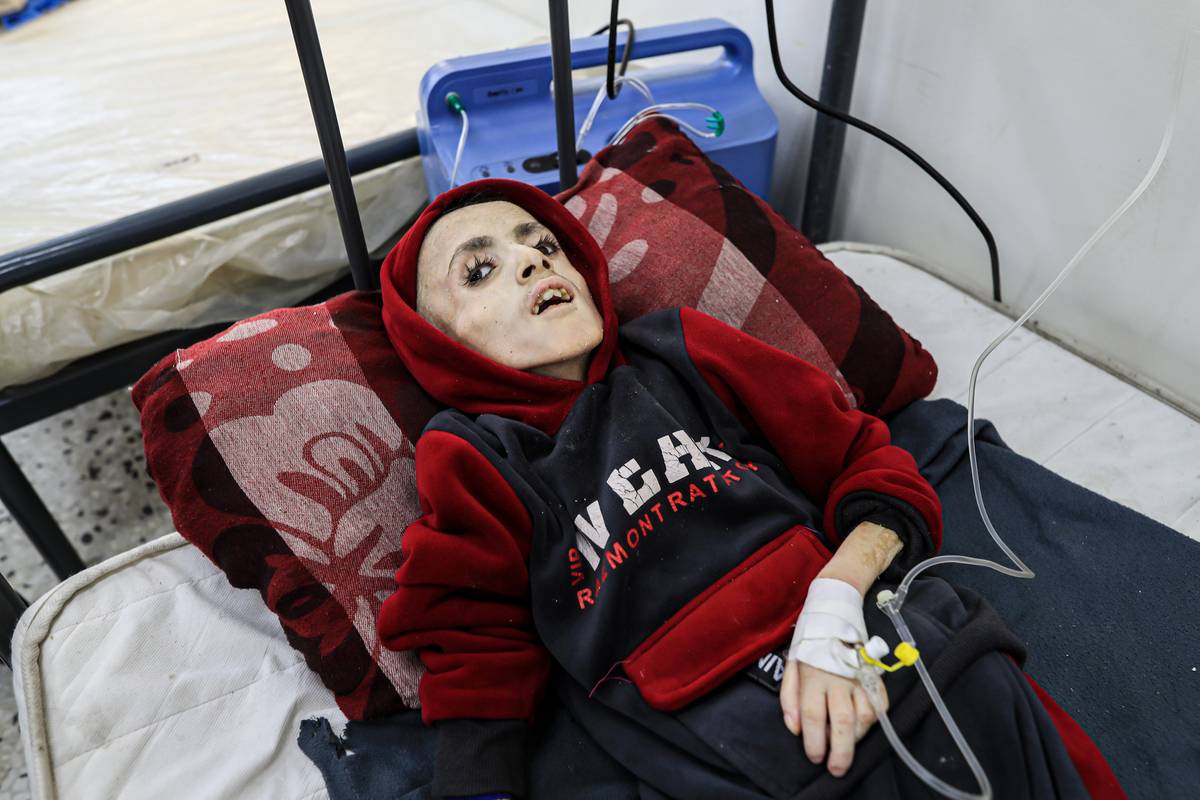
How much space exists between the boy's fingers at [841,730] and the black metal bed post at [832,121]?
112 centimetres

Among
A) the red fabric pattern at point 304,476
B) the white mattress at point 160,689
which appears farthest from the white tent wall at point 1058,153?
the white mattress at point 160,689

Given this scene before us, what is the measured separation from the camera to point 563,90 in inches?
46.3

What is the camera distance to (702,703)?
805 mm

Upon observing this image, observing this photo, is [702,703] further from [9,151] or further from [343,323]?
[9,151]

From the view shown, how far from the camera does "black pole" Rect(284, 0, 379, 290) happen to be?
0.93 m

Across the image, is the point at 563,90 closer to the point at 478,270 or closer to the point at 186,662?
the point at 478,270

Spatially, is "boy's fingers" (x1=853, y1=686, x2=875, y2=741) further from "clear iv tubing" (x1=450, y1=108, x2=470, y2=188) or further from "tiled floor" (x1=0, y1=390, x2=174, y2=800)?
"tiled floor" (x1=0, y1=390, x2=174, y2=800)

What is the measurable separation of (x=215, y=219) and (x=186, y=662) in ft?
2.38

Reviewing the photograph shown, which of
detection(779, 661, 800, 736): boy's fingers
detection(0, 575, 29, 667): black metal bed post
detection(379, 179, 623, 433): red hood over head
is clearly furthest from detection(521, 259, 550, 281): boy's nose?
detection(0, 575, 29, 667): black metal bed post

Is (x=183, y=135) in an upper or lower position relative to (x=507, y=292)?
lower

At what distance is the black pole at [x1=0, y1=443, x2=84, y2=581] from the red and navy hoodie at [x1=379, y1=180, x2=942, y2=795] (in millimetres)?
738

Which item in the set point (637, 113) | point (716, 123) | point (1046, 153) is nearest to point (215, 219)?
point (637, 113)

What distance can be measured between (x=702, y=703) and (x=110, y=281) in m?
1.25

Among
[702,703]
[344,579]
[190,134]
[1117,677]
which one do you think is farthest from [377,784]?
[190,134]
